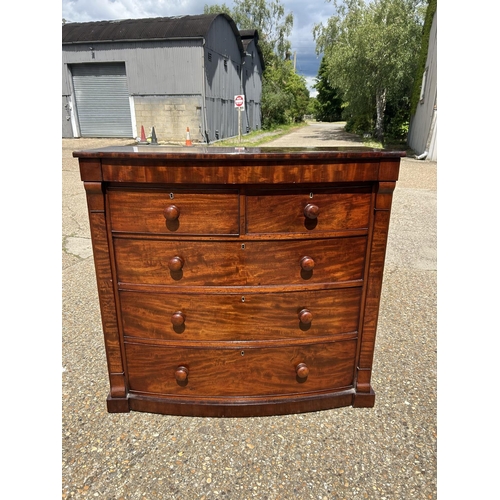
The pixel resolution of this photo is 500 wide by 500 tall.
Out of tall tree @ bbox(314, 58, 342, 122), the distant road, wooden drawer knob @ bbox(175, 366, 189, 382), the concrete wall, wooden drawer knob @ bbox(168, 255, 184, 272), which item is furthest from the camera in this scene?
tall tree @ bbox(314, 58, 342, 122)

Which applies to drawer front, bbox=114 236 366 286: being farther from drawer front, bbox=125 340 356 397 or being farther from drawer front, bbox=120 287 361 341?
drawer front, bbox=125 340 356 397

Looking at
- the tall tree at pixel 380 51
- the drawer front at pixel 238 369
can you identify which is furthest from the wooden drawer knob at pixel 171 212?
the tall tree at pixel 380 51

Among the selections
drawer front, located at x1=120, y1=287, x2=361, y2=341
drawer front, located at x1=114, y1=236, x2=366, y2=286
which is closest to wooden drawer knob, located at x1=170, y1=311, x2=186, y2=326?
drawer front, located at x1=120, y1=287, x2=361, y2=341

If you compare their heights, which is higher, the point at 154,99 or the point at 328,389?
the point at 154,99

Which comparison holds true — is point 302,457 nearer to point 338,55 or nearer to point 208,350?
point 208,350

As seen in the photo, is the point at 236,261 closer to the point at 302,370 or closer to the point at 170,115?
the point at 302,370

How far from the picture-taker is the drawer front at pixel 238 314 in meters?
2.01

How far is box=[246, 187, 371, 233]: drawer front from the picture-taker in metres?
1.83

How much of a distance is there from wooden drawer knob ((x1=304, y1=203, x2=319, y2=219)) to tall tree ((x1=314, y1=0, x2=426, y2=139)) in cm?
1745

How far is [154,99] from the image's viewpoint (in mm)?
17000

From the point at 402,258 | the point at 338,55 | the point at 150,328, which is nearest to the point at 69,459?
the point at 150,328

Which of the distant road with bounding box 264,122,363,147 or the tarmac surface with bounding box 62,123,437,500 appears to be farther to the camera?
the distant road with bounding box 264,122,363,147

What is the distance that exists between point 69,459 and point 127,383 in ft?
1.54

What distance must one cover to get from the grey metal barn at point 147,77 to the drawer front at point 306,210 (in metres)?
16.1
